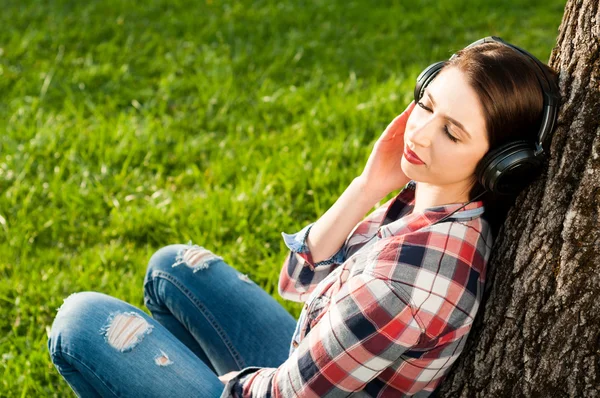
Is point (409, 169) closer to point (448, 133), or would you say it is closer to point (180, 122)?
point (448, 133)

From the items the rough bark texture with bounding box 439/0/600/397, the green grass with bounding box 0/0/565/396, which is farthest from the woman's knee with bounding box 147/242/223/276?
the rough bark texture with bounding box 439/0/600/397

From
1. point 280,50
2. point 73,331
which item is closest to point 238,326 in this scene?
point 73,331

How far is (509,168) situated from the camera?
1.93 m

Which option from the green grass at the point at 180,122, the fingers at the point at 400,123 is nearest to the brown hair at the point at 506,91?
the fingers at the point at 400,123

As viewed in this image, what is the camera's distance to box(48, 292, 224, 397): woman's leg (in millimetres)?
2295

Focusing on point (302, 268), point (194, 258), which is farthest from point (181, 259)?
point (302, 268)

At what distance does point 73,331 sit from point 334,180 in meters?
2.02

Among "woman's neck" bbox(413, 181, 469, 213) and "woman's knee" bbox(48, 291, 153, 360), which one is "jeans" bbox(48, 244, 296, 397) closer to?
"woman's knee" bbox(48, 291, 153, 360)

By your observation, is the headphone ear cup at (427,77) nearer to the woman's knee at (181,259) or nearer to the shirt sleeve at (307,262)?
the shirt sleeve at (307,262)

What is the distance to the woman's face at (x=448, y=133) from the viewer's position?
78.4 inches

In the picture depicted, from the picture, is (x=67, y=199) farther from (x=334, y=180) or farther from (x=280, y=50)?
(x=280, y=50)

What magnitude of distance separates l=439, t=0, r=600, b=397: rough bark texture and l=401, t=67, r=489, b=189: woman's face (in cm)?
17

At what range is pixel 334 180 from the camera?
413cm

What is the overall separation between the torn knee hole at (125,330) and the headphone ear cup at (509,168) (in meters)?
1.09
